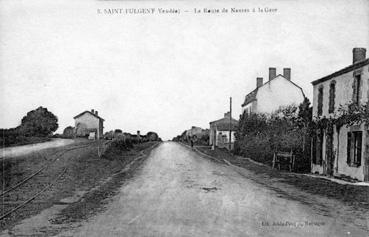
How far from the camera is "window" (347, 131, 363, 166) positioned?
16648mm

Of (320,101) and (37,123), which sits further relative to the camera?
(37,123)

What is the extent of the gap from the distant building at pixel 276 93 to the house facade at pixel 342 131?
881 inches

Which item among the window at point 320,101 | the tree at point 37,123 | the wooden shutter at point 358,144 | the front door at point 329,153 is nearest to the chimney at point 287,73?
the window at point 320,101

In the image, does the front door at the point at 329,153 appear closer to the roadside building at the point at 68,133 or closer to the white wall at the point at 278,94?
the white wall at the point at 278,94

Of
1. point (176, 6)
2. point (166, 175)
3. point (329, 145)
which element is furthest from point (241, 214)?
point (329, 145)

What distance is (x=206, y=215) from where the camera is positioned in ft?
29.9

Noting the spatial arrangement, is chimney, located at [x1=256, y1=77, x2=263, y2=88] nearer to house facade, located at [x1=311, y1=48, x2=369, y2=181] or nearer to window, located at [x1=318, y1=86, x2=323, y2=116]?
house facade, located at [x1=311, y1=48, x2=369, y2=181]

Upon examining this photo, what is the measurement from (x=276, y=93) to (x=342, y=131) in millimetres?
26674

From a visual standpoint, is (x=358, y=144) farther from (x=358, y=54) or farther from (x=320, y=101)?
(x=320, y=101)

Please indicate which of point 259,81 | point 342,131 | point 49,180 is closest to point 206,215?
point 49,180

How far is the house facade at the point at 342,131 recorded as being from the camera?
53.1ft

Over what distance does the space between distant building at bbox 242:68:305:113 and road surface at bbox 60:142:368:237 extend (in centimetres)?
3185

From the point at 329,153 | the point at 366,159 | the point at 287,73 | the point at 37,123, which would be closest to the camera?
the point at 366,159

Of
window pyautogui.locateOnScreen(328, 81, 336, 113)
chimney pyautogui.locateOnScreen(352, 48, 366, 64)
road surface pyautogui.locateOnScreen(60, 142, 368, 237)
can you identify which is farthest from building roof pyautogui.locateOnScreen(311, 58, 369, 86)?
road surface pyautogui.locateOnScreen(60, 142, 368, 237)
